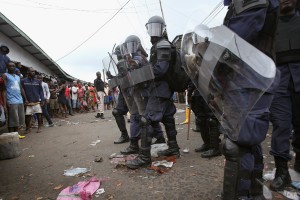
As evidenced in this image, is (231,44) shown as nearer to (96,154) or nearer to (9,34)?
(96,154)

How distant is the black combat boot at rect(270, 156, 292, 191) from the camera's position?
97.7 inches

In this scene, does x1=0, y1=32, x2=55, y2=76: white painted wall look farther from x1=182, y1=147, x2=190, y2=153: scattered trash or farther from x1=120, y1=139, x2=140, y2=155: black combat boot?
x1=182, y1=147, x2=190, y2=153: scattered trash

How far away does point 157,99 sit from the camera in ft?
11.7

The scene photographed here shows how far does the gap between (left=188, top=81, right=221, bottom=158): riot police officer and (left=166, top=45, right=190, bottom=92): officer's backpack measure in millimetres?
364

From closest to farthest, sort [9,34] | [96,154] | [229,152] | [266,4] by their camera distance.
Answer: [266,4]
[229,152]
[96,154]
[9,34]

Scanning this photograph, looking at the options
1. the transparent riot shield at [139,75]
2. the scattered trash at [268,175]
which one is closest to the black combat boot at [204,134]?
the transparent riot shield at [139,75]

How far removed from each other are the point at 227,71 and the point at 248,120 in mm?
380

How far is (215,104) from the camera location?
6.20 feet

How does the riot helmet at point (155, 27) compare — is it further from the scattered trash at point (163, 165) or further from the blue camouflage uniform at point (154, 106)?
the scattered trash at point (163, 165)

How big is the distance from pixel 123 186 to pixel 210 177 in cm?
99

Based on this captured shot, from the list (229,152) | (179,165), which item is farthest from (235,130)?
(179,165)

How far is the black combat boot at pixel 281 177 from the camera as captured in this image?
2482 millimetres

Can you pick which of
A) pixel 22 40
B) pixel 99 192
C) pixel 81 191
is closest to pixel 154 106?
pixel 99 192

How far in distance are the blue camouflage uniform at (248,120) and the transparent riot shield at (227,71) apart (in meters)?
0.05
